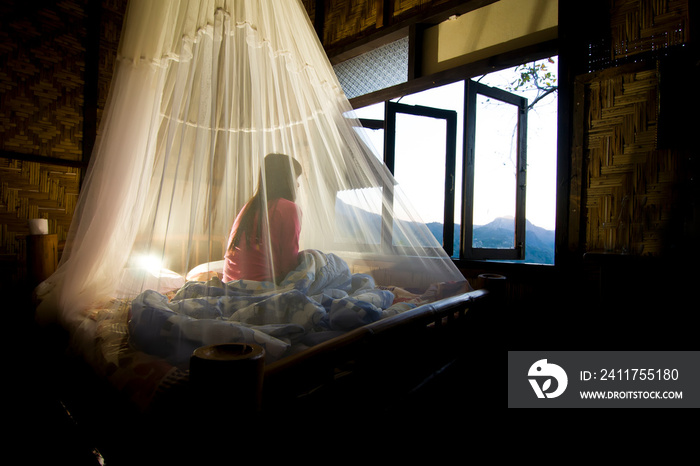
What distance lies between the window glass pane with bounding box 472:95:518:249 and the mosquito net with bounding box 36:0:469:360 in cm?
105

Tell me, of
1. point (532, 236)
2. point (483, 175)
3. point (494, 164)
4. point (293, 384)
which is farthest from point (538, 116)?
point (293, 384)

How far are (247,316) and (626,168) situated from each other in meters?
2.06

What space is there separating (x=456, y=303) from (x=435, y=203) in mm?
1551

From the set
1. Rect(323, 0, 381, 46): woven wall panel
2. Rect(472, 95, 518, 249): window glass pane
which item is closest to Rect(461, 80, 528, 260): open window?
Rect(472, 95, 518, 249): window glass pane

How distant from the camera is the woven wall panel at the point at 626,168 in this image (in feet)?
5.92

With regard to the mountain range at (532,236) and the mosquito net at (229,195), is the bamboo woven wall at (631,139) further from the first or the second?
the mountain range at (532,236)

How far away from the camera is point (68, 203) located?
313 cm

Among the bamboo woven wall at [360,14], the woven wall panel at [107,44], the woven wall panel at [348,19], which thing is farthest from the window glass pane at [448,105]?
the woven wall panel at [107,44]

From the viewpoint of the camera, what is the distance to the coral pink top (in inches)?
66.6

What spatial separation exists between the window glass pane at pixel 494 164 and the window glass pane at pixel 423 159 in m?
0.28

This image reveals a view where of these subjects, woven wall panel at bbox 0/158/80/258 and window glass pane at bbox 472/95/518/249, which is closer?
window glass pane at bbox 472/95/518/249

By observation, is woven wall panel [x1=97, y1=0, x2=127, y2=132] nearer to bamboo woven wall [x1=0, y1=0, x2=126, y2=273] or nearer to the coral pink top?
bamboo woven wall [x1=0, y1=0, x2=126, y2=273]

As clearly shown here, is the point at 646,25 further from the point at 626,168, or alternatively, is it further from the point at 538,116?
the point at 538,116

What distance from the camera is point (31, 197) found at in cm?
295
